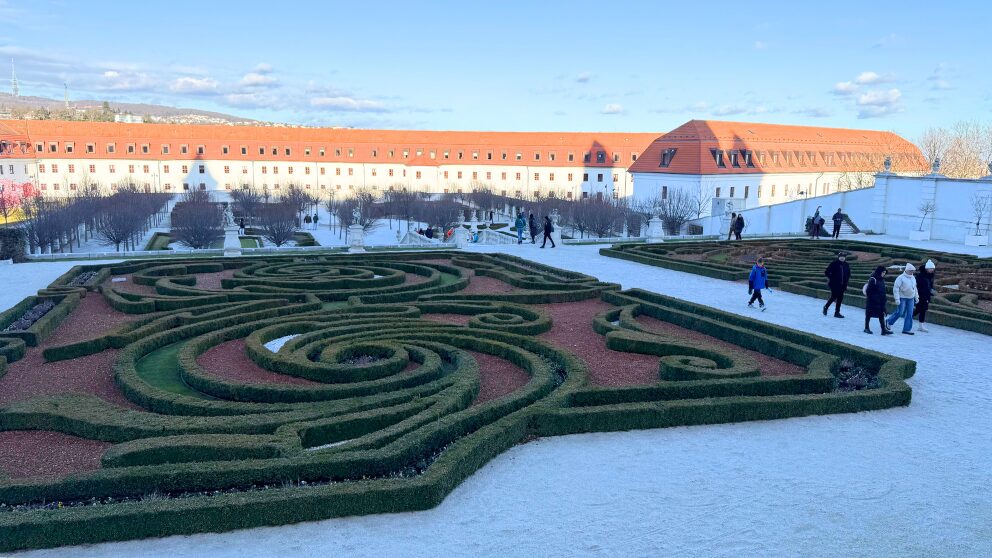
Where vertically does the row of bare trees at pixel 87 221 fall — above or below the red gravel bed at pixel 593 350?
above

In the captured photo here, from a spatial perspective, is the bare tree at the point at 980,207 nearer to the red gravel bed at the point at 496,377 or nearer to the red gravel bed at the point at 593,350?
the red gravel bed at the point at 593,350

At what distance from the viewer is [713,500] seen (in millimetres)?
7457

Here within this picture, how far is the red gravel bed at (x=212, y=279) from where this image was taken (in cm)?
1923

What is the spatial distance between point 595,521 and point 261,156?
77.2 m

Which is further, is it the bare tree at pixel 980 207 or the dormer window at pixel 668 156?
the dormer window at pixel 668 156

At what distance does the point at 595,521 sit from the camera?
698 centimetres

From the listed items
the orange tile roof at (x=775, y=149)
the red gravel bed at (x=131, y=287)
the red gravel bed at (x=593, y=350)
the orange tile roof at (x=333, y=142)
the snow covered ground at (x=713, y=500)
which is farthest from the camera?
the orange tile roof at (x=333, y=142)

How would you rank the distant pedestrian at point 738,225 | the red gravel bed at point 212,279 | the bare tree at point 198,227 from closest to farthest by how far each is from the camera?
the red gravel bed at point 212,279, the distant pedestrian at point 738,225, the bare tree at point 198,227

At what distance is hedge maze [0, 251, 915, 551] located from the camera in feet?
23.5

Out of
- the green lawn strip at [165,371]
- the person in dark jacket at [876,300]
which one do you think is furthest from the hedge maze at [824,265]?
the green lawn strip at [165,371]

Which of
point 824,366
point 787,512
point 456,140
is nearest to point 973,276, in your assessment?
point 824,366

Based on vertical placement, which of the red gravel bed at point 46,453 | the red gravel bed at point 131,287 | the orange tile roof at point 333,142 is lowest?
the red gravel bed at point 46,453

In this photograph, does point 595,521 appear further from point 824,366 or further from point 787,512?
point 824,366

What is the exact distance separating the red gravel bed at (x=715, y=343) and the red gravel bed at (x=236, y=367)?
6.96 metres
